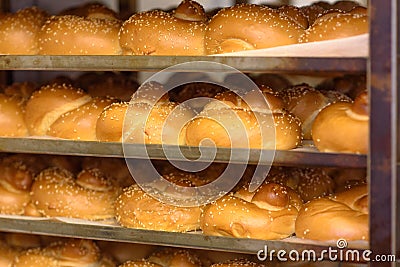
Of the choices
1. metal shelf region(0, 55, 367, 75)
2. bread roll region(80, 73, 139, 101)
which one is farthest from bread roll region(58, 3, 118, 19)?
metal shelf region(0, 55, 367, 75)

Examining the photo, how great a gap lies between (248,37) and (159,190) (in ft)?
1.99

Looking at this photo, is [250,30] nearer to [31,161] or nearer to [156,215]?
[156,215]

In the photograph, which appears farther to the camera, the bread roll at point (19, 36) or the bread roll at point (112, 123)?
the bread roll at point (19, 36)

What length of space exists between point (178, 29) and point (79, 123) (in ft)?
1.57

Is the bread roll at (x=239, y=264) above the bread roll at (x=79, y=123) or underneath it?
underneath

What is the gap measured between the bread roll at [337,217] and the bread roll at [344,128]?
19cm

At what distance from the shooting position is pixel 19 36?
2.64 m

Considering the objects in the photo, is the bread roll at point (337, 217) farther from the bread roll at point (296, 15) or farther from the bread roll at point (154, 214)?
the bread roll at point (296, 15)

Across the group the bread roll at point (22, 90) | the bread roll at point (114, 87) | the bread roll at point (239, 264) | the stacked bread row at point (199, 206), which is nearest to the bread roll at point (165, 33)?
the bread roll at point (114, 87)

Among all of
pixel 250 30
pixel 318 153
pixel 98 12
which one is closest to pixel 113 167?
pixel 98 12

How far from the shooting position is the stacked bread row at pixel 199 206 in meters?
2.21

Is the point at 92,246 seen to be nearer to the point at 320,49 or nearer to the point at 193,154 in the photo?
the point at 193,154

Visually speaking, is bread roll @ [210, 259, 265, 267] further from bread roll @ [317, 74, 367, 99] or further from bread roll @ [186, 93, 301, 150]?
bread roll @ [317, 74, 367, 99]

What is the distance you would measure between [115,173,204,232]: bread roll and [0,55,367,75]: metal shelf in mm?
453
